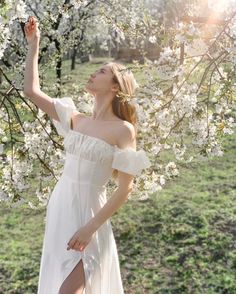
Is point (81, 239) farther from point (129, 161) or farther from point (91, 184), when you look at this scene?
point (129, 161)

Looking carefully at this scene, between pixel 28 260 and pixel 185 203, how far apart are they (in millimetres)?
2681

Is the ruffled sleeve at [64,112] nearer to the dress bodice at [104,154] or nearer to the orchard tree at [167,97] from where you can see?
the dress bodice at [104,154]

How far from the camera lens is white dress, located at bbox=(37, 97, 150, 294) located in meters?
3.06

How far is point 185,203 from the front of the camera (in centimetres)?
887

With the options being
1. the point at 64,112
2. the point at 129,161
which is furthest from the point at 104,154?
the point at 64,112

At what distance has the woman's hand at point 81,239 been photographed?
9.74ft

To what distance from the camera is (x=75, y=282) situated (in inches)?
119

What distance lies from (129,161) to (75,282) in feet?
2.33

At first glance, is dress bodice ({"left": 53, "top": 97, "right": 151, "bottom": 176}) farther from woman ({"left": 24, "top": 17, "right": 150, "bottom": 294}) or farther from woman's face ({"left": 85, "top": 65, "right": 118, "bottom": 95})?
woman's face ({"left": 85, "top": 65, "right": 118, "bottom": 95})

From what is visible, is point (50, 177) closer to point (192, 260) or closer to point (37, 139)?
point (37, 139)

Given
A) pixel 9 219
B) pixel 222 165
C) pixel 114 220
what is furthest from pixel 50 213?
pixel 222 165

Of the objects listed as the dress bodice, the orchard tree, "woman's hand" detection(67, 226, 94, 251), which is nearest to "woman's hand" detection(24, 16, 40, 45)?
the orchard tree

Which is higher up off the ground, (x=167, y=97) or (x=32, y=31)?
(x=32, y=31)

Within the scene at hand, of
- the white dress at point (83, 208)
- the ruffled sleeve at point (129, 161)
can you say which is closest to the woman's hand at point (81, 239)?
the white dress at point (83, 208)
